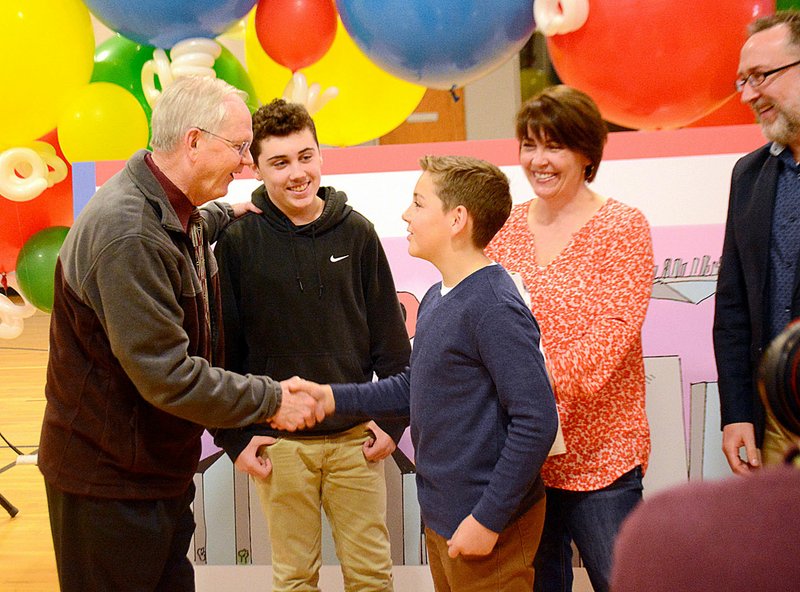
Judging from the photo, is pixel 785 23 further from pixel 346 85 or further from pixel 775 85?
pixel 346 85

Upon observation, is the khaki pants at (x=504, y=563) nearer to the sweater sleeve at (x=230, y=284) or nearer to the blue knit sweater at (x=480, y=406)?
the blue knit sweater at (x=480, y=406)

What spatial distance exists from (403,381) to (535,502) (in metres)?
0.43

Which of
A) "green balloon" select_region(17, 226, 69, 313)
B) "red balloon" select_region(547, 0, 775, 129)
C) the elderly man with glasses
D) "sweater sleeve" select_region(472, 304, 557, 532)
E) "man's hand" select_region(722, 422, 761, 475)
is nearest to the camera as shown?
"sweater sleeve" select_region(472, 304, 557, 532)

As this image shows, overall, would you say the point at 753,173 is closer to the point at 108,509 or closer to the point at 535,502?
the point at 535,502

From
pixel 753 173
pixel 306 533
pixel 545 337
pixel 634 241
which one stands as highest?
pixel 753 173

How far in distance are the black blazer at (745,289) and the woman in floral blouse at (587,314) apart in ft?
0.78

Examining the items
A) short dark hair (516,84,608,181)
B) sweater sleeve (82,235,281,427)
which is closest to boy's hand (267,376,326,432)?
sweater sleeve (82,235,281,427)

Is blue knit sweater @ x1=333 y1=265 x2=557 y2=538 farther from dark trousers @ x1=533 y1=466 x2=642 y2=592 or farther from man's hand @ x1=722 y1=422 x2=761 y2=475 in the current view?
man's hand @ x1=722 y1=422 x2=761 y2=475

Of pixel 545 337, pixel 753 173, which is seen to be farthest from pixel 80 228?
pixel 753 173

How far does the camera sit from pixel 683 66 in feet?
7.20

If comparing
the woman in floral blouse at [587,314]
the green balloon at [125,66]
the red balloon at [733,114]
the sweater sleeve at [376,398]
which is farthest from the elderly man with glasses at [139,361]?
the red balloon at [733,114]

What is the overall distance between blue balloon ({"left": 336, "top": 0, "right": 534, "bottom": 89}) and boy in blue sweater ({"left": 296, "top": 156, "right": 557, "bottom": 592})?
0.52 m

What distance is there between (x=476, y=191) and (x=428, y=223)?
0.12 meters

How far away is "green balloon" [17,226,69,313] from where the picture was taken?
278cm
